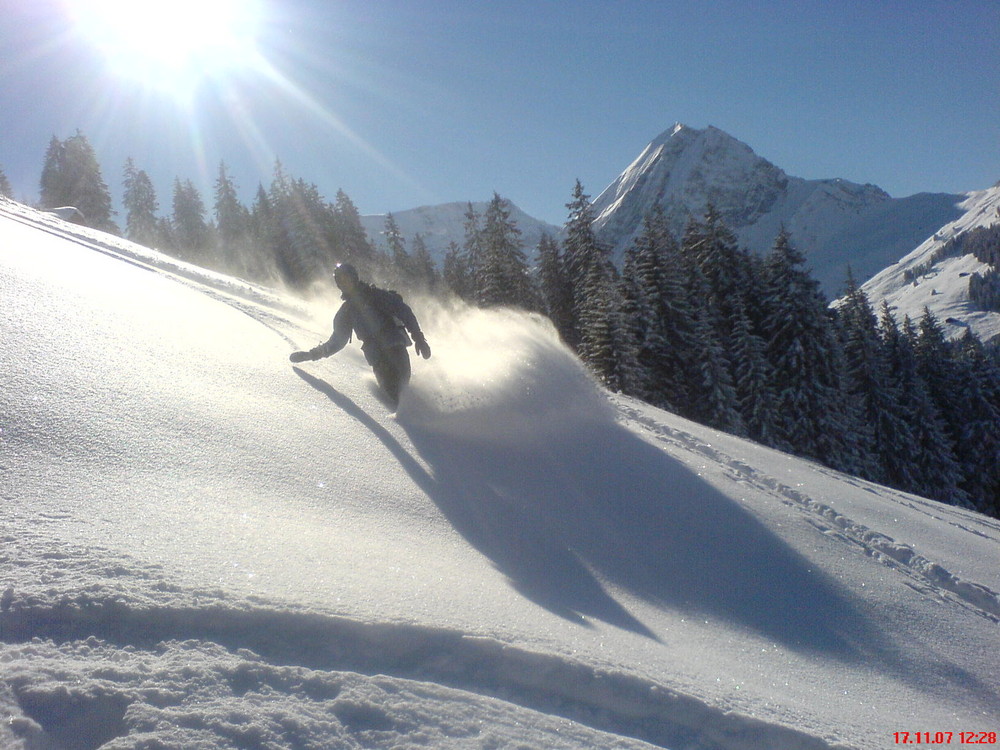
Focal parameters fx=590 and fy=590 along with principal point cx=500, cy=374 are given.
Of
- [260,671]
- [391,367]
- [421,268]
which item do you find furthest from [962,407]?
[260,671]

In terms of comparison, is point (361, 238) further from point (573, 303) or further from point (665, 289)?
point (665, 289)

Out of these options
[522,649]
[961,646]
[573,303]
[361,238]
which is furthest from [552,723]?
[361,238]

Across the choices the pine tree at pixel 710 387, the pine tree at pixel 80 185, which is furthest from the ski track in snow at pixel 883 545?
the pine tree at pixel 80 185

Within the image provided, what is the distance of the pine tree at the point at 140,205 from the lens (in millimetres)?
57688

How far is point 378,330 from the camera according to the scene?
7.65 meters

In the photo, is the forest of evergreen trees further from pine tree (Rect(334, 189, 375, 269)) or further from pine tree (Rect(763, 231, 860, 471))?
pine tree (Rect(334, 189, 375, 269))

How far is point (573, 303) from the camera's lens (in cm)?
3741

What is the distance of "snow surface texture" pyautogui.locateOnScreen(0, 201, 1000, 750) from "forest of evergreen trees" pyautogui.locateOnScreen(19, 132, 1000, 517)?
18.7m

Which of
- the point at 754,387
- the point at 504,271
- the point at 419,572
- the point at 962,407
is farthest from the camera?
the point at 962,407

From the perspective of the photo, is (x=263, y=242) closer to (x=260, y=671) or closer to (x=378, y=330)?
(x=378, y=330)

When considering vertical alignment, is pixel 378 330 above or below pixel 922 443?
below

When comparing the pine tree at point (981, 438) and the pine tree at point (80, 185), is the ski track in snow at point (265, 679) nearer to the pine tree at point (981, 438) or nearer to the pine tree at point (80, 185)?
the pine tree at point (981, 438)
